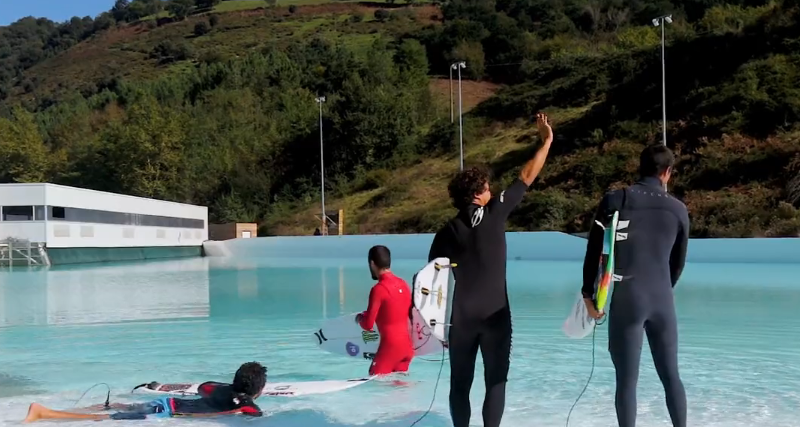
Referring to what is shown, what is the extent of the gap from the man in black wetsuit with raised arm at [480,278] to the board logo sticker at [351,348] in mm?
2519

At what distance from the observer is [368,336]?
629cm

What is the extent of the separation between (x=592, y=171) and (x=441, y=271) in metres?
34.1

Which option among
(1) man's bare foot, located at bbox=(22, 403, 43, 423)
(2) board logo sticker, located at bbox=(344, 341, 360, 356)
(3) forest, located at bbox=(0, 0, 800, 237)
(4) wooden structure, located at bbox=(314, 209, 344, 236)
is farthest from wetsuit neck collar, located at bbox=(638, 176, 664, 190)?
(4) wooden structure, located at bbox=(314, 209, 344, 236)

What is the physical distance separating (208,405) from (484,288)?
2.31m

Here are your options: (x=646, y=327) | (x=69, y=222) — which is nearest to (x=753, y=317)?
(x=646, y=327)

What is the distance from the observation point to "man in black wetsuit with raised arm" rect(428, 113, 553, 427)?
3.78 m

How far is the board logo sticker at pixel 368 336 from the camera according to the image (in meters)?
6.25

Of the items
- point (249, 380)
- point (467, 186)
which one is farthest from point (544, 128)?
point (249, 380)

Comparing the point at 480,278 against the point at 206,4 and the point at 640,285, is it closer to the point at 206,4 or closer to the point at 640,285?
the point at 640,285

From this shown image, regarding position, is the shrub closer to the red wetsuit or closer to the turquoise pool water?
the turquoise pool water

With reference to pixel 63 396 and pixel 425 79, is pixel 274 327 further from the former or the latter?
pixel 425 79

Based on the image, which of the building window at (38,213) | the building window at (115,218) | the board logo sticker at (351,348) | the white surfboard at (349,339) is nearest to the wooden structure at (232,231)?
the building window at (115,218)

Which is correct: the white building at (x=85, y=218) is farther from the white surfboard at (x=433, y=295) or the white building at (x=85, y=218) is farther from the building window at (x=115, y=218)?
the white surfboard at (x=433, y=295)

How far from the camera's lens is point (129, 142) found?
49344 mm
